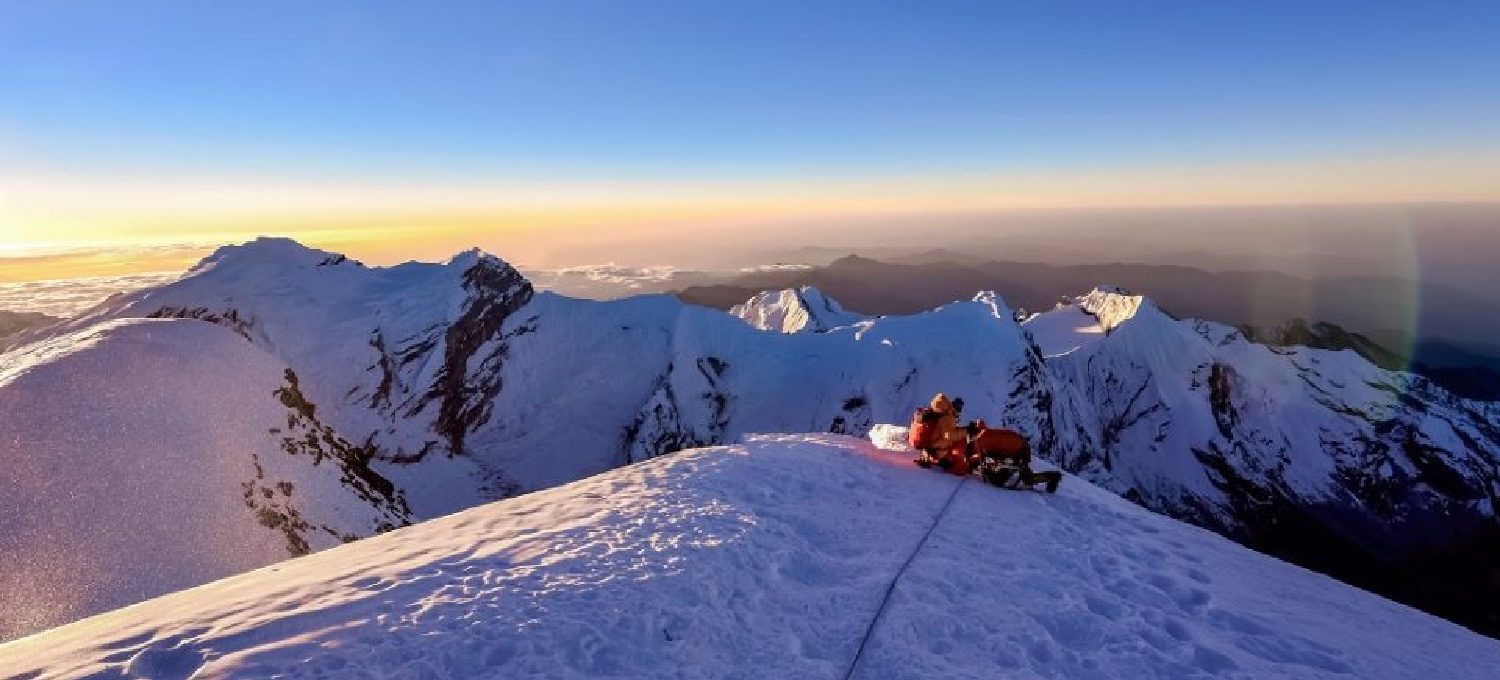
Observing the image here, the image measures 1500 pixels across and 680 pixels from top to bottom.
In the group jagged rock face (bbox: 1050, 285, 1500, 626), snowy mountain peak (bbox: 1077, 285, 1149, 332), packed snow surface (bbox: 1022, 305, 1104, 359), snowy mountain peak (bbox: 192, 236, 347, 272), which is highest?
snowy mountain peak (bbox: 192, 236, 347, 272)

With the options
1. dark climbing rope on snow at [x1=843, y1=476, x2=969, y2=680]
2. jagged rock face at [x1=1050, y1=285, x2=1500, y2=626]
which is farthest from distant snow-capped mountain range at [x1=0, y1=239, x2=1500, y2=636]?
dark climbing rope on snow at [x1=843, y1=476, x2=969, y2=680]

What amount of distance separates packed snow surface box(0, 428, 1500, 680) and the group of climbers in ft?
5.84

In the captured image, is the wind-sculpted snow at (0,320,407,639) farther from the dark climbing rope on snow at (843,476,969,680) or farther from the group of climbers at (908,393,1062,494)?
the group of climbers at (908,393,1062,494)

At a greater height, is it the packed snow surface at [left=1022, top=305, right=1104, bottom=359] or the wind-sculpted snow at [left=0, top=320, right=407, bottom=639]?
the wind-sculpted snow at [left=0, top=320, right=407, bottom=639]

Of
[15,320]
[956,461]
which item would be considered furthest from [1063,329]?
[15,320]

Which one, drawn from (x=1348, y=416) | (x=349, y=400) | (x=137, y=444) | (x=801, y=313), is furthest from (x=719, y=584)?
(x=1348, y=416)

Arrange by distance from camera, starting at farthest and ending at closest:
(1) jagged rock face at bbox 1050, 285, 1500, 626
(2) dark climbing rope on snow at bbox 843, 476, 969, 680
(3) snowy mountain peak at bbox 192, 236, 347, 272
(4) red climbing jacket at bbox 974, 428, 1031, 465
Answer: (1) jagged rock face at bbox 1050, 285, 1500, 626 < (3) snowy mountain peak at bbox 192, 236, 347, 272 < (4) red climbing jacket at bbox 974, 428, 1031, 465 < (2) dark climbing rope on snow at bbox 843, 476, 969, 680

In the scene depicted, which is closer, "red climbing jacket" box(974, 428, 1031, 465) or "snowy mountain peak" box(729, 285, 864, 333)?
"red climbing jacket" box(974, 428, 1031, 465)

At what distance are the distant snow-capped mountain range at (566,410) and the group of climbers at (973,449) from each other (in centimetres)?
1784

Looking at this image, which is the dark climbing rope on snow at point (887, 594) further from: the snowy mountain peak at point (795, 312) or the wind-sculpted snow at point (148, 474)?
the snowy mountain peak at point (795, 312)

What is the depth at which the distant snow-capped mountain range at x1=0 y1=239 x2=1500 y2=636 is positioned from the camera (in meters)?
17.9

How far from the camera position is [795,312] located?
117m

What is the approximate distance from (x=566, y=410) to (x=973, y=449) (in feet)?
200

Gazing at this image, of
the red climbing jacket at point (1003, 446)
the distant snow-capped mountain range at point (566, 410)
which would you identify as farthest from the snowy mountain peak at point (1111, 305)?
the red climbing jacket at point (1003, 446)
